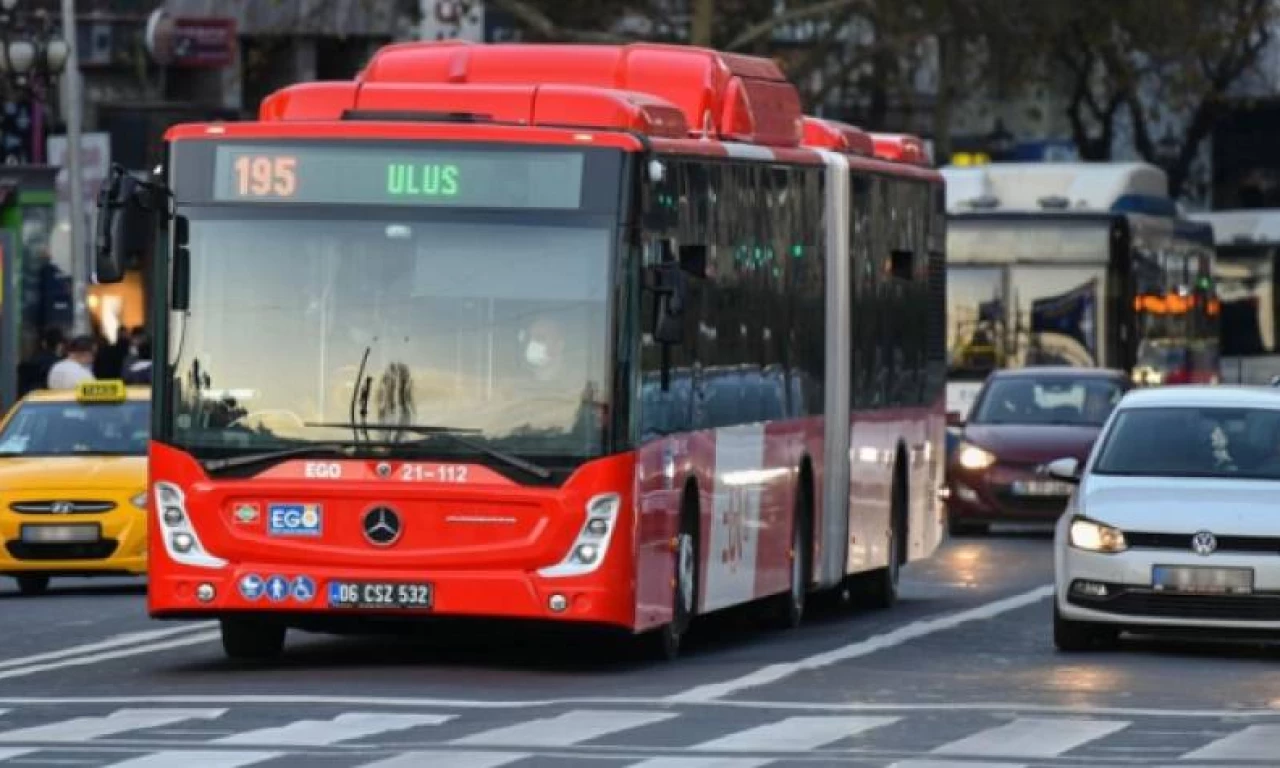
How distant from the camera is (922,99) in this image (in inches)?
3189

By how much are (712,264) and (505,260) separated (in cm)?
220

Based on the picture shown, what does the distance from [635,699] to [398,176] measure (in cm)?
286

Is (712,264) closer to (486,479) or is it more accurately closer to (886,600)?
(486,479)

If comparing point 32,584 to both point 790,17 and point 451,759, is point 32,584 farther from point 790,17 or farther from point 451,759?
point 790,17

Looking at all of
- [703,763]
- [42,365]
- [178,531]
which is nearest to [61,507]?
[178,531]

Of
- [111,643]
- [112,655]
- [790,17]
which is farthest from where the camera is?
[790,17]

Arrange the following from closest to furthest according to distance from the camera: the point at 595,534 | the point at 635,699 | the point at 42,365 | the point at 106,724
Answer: the point at 106,724 < the point at 635,699 < the point at 595,534 < the point at 42,365

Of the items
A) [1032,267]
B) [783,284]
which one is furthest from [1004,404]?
[783,284]

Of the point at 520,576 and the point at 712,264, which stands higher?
the point at 712,264

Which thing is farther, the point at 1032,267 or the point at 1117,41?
the point at 1117,41

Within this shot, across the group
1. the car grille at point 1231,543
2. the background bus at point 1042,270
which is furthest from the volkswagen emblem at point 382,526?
the background bus at point 1042,270

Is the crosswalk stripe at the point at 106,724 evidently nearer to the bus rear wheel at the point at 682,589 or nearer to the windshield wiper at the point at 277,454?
the windshield wiper at the point at 277,454

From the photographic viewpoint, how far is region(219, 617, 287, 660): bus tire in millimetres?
20109

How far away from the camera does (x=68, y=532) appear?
2784 centimetres
